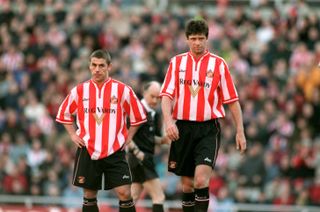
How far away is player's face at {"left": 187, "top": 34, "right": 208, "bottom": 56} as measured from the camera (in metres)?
11.4

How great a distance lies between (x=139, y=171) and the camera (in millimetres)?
13727

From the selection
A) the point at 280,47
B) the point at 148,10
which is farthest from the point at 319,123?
the point at 148,10

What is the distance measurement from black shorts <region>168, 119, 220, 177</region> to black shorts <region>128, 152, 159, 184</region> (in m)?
1.80

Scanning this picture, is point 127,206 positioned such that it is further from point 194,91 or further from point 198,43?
point 198,43

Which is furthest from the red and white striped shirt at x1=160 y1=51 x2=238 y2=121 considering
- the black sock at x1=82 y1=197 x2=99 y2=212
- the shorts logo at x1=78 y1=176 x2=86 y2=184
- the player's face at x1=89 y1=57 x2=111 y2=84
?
the black sock at x1=82 y1=197 x2=99 y2=212

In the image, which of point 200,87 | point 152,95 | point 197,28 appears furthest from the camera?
point 152,95

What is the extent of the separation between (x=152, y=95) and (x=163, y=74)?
8.30 m

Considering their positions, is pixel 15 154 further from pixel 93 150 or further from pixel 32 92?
pixel 93 150

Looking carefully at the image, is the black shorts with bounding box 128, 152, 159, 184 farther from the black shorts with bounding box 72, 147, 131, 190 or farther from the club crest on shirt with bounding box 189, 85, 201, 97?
the club crest on shirt with bounding box 189, 85, 201, 97

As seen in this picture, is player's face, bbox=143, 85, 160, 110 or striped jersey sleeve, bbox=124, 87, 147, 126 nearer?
striped jersey sleeve, bbox=124, 87, 147, 126

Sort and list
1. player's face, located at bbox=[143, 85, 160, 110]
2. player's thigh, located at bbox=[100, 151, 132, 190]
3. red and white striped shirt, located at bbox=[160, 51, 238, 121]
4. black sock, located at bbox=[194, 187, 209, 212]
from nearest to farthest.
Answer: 1. black sock, located at bbox=[194, 187, 209, 212]
2. red and white striped shirt, located at bbox=[160, 51, 238, 121]
3. player's thigh, located at bbox=[100, 151, 132, 190]
4. player's face, located at bbox=[143, 85, 160, 110]

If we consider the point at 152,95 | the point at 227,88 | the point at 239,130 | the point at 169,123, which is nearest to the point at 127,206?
the point at 169,123

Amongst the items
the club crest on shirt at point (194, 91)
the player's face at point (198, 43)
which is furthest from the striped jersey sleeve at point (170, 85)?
the player's face at point (198, 43)

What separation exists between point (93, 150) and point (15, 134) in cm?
1073
